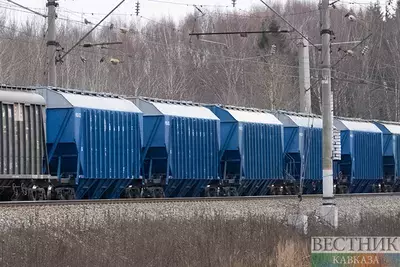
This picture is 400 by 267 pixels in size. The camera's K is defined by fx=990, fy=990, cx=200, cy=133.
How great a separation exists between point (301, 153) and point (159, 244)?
21.0 meters

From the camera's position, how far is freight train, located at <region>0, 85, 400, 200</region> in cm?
2594

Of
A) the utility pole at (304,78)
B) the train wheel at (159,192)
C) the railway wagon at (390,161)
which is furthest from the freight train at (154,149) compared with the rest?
the railway wagon at (390,161)

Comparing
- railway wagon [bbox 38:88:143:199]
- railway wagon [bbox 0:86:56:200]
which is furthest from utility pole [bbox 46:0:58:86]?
railway wagon [bbox 0:86:56:200]

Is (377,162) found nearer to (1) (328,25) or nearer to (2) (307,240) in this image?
(1) (328,25)

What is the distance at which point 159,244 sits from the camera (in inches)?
741

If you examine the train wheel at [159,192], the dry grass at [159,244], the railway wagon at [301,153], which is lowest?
the dry grass at [159,244]

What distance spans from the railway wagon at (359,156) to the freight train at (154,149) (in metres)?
0.06

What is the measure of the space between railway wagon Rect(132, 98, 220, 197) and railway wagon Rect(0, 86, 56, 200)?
5.44 metres

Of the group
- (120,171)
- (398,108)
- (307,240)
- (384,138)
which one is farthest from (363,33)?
(307,240)

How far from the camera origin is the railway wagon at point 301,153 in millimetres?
39094

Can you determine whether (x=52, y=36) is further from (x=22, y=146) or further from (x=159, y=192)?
(x=159, y=192)

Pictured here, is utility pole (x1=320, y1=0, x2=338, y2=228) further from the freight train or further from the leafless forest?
the leafless forest

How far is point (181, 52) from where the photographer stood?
80.0 metres

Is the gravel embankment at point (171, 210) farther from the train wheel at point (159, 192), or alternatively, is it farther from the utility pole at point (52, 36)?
the utility pole at point (52, 36)
